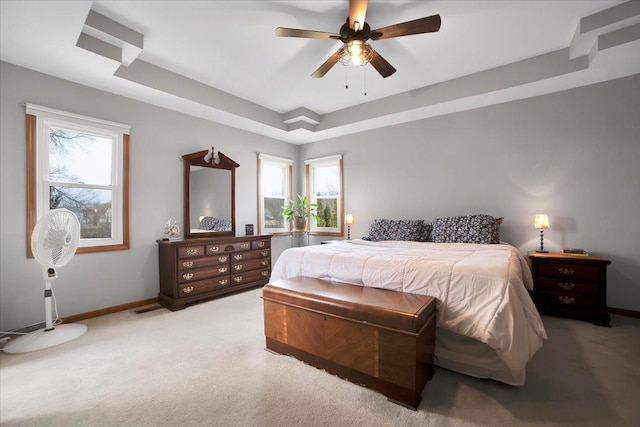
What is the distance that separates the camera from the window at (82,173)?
2.80 m

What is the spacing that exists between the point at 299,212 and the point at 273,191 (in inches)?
26.0

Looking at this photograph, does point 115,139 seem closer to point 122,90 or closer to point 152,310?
point 122,90

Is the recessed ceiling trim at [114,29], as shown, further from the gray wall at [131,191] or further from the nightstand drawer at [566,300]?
the nightstand drawer at [566,300]

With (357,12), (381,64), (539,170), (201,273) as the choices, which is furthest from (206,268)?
(539,170)

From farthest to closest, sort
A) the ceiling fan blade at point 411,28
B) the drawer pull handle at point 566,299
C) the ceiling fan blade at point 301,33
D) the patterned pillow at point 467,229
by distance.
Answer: the patterned pillow at point 467,229
the drawer pull handle at point 566,299
the ceiling fan blade at point 301,33
the ceiling fan blade at point 411,28

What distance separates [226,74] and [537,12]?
10.5ft

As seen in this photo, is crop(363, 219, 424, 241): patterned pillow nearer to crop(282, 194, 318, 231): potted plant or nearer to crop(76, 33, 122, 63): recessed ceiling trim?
crop(282, 194, 318, 231): potted plant

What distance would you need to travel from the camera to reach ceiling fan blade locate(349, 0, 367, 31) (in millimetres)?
2047

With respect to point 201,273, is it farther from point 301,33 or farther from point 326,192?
point 301,33

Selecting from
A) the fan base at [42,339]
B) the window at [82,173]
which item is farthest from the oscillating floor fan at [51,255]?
the window at [82,173]

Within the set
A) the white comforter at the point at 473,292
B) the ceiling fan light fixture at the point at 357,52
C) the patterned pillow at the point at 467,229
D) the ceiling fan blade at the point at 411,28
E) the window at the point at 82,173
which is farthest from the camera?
the patterned pillow at the point at 467,229

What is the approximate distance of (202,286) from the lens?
11.9 ft

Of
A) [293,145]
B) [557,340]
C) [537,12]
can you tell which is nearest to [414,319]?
[557,340]

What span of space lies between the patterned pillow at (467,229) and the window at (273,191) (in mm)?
2903
